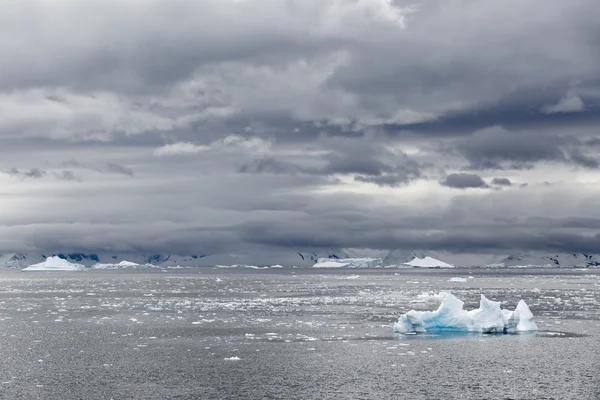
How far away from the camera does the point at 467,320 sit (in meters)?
58.7

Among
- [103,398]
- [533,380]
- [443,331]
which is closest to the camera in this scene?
[103,398]

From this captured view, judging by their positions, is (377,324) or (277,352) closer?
(277,352)

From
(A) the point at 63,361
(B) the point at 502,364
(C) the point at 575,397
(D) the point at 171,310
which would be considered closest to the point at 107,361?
(A) the point at 63,361

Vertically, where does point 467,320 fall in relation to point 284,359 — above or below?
above

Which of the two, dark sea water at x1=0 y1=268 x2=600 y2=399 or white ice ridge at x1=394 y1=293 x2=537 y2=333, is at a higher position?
white ice ridge at x1=394 y1=293 x2=537 y2=333

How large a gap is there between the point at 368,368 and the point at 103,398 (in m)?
15.3

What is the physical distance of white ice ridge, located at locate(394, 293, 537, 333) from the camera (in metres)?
57.4

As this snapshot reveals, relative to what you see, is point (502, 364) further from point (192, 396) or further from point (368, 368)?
point (192, 396)

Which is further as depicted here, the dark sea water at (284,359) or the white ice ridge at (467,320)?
the white ice ridge at (467,320)

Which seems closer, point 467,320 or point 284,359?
point 284,359

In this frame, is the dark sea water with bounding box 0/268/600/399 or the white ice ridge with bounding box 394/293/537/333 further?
the white ice ridge with bounding box 394/293/537/333

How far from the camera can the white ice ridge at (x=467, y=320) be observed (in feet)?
188

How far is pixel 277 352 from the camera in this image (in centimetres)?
4712

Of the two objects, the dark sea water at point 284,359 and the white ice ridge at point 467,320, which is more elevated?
the white ice ridge at point 467,320
